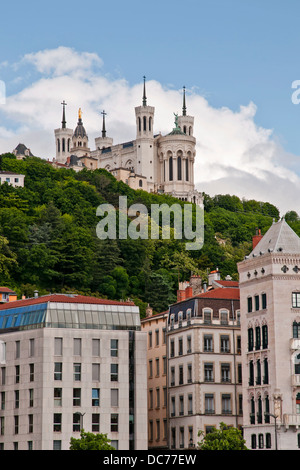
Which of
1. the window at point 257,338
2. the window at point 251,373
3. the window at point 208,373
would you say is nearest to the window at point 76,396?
the window at point 208,373

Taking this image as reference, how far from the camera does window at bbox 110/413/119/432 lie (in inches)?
4122

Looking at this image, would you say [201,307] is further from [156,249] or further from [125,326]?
[156,249]

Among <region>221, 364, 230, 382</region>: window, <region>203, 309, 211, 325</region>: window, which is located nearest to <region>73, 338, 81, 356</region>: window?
<region>203, 309, 211, 325</region>: window

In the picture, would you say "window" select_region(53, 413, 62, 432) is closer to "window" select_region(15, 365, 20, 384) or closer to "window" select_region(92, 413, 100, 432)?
"window" select_region(92, 413, 100, 432)

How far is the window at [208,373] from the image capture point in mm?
111125

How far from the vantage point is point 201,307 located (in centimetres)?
11331

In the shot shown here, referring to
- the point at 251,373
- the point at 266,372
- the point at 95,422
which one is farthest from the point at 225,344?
the point at 95,422

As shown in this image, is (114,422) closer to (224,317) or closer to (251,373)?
(251,373)

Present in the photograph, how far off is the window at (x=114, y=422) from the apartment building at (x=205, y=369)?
313 inches

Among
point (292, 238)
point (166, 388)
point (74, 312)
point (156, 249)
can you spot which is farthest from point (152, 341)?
point (156, 249)

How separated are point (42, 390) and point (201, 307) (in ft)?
63.1

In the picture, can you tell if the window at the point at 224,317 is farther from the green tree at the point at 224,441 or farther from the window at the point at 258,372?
the green tree at the point at 224,441

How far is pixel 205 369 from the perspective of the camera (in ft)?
365

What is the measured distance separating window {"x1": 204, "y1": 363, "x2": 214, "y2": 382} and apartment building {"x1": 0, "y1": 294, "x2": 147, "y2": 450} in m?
6.87
